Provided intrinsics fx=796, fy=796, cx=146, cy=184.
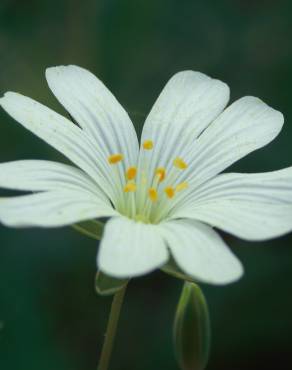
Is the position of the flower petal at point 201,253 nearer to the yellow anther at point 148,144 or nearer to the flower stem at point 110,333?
the flower stem at point 110,333

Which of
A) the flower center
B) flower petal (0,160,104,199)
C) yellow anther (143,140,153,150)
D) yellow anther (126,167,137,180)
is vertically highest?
flower petal (0,160,104,199)

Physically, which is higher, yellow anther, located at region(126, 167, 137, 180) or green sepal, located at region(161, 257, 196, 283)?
green sepal, located at region(161, 257, 196, 283)

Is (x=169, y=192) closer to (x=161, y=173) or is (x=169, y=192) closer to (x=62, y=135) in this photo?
(x=161, y=173)

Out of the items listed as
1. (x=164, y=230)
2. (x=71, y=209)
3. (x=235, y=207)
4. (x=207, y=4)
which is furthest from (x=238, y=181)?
(x=207, y=4)

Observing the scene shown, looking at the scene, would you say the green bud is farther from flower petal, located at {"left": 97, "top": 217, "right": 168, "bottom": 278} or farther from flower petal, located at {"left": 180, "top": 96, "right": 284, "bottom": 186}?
flower petal, located at {"left": 180, "top": 96, "right": 284, "bottom": 186}

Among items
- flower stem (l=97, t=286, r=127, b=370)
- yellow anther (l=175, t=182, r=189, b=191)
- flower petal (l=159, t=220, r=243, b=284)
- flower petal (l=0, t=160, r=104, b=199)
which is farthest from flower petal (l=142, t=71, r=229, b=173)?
flower stem (l=97, t=286, r=127, b=370)

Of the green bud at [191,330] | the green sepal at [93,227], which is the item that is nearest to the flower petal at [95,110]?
the green sepal at [93,227]
